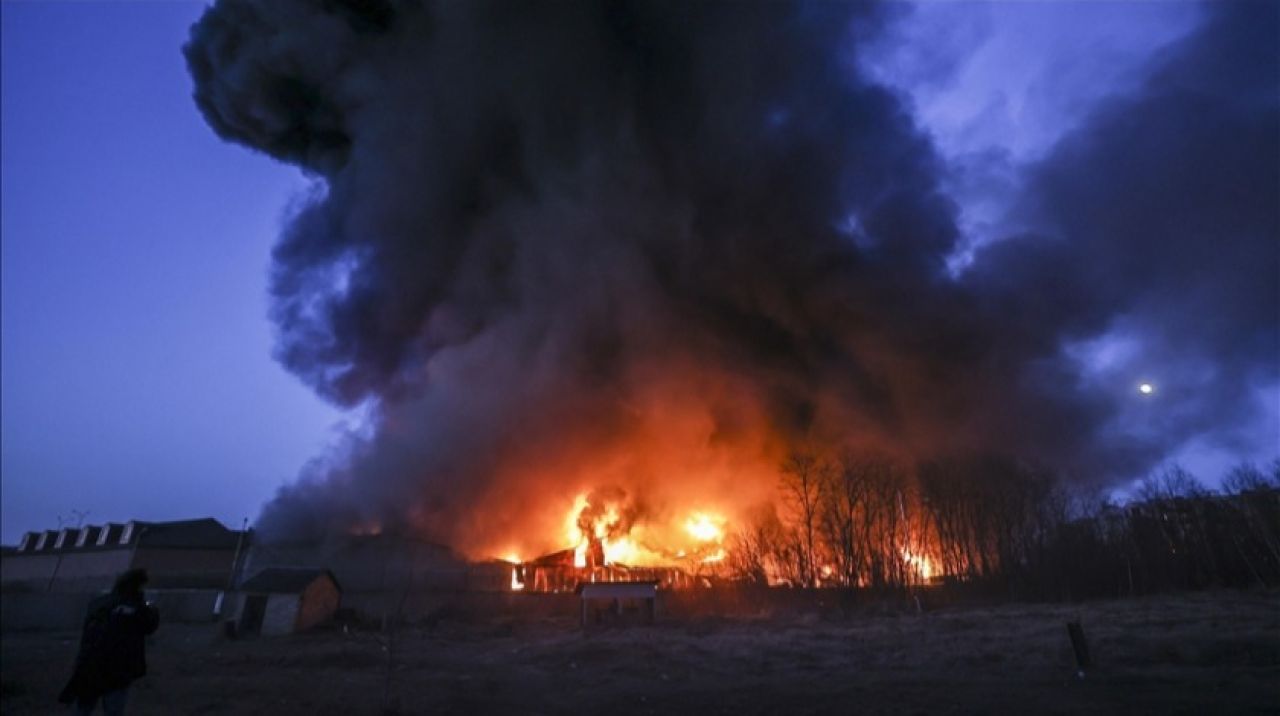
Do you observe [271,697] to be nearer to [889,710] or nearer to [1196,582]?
[889,710]

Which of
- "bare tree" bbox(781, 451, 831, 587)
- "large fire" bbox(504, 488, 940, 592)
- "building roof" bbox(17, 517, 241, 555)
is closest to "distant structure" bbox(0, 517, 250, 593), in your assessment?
"building roof" bbox(17, 517, 241, 555)

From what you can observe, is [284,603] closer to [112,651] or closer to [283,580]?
[283,580]

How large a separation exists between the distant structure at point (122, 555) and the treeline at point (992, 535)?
3728 centimetres

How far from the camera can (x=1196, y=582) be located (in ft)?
103

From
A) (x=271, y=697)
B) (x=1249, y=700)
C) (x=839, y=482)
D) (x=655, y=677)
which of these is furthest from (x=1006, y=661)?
(x=839, y=482)

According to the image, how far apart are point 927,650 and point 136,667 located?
56.4ft

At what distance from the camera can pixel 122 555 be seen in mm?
50312

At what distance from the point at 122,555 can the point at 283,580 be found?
27.1m

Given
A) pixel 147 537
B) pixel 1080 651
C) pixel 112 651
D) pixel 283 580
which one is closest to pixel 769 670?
pixel 1080 651

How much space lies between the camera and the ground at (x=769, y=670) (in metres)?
11.4

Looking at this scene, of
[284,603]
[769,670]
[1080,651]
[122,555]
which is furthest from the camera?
[122,555]

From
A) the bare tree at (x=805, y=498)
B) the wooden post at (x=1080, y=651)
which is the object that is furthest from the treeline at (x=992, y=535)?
the wooden post at (x=1080, y=651)

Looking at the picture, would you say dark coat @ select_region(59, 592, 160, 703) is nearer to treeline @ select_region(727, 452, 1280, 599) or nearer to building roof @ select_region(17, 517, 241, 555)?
treeline @ select_region(727, 452, 1280, 599)

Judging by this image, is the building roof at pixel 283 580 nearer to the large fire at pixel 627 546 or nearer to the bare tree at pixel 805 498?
the large fire at pixel 627 546
